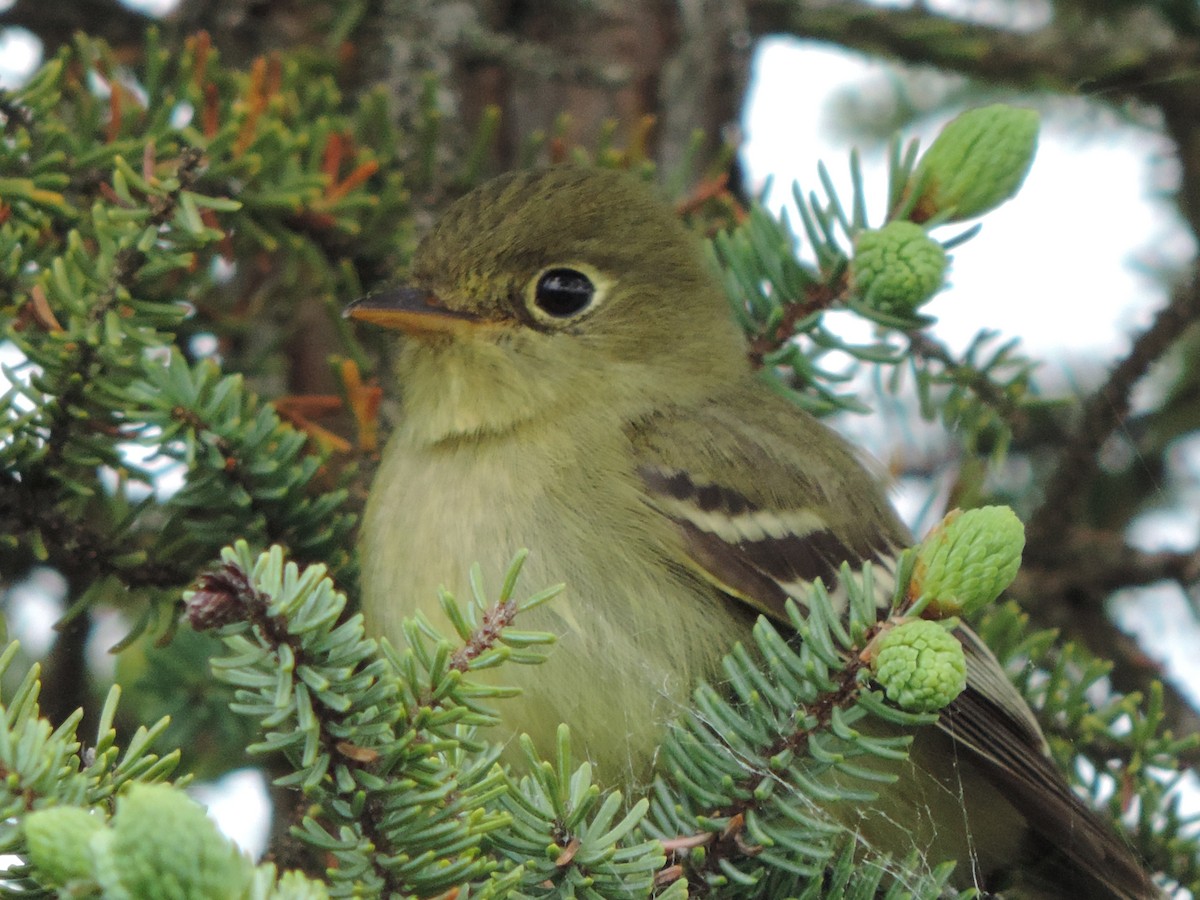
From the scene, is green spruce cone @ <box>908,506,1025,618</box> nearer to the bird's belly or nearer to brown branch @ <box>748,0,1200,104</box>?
the bird's belly

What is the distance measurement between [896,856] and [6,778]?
207 cm

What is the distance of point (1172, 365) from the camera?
179 inches

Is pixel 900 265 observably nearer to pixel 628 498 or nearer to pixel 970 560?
pixel 628 498

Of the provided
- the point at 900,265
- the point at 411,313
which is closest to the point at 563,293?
the point at 411,313

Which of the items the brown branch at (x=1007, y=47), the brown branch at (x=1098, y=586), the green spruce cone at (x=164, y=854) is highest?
the brown branch at (x=1007, y=47)

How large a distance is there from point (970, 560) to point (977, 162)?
3.54ft

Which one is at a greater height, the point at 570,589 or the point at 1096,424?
the point at 1096,424

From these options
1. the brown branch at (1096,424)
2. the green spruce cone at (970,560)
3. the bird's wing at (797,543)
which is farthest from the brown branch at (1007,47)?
the green spruce cone at (970,560)

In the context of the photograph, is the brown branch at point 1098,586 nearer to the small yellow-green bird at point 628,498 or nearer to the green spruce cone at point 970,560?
the small yellow-green bird at point 628,498

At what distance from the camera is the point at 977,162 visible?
2580 millimetres

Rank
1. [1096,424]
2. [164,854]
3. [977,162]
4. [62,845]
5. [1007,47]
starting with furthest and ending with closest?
[1007,47] → [1096,424] → [977,162] → [62,845] → [164,854]

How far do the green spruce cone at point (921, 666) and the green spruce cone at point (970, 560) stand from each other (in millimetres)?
55

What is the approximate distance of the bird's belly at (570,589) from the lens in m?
2.57

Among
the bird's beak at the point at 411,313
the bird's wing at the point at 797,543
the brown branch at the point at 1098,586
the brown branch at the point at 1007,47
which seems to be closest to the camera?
the bird's wing at the point at 797,543
